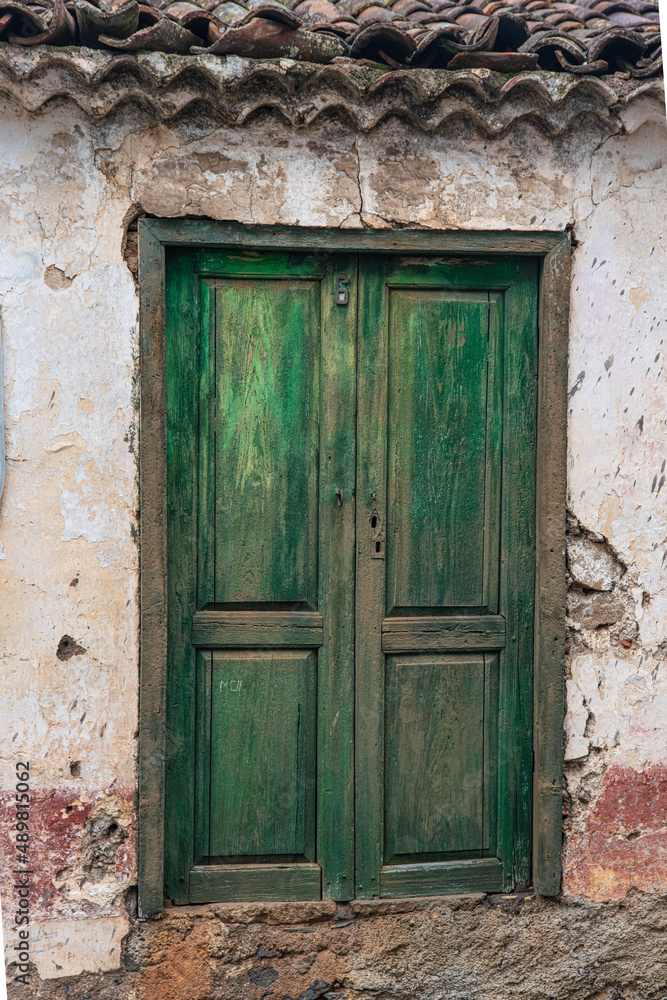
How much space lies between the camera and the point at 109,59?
2525 millimetres

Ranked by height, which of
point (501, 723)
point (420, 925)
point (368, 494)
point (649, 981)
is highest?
point (368, 494)

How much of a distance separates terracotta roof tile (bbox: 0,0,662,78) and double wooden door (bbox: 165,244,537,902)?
2.06 ft

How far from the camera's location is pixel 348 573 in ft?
9.53

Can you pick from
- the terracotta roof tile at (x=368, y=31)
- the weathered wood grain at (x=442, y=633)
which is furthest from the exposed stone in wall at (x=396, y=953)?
the terracotta roof tile at (x=368, y=31)

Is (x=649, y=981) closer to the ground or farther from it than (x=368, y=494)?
closer to the ground

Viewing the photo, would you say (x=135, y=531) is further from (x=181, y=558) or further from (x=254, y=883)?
(x=254, y=883)

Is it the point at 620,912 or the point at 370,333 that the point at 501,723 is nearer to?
the point at 620,912

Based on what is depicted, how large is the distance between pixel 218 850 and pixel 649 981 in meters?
1.63

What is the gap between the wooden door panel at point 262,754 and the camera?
2885mm

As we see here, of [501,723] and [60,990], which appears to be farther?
[501,723]

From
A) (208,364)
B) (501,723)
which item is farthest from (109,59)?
(501,723)

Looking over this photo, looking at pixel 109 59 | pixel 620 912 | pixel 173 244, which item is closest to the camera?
pixel 109 59

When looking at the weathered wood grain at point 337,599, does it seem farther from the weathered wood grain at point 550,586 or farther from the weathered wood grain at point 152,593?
the weathered wood grain at point 550,586

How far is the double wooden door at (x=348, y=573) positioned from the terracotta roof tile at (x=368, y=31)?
0.63 metres
